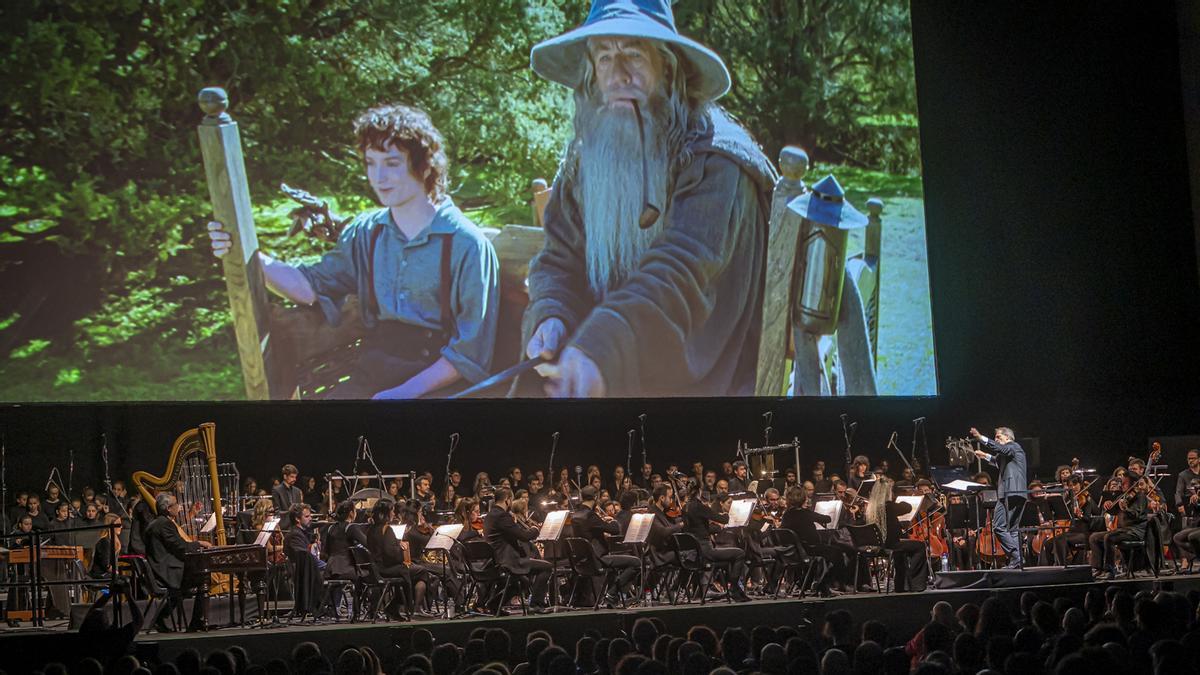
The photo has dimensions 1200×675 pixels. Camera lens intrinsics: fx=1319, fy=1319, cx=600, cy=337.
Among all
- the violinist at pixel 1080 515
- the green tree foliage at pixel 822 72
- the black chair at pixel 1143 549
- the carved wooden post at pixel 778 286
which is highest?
the green tree foliage at pixel 822 72

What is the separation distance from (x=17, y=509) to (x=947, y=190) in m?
10.2

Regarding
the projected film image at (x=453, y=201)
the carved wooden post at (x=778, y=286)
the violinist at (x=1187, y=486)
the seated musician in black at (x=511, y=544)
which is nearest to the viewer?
the seated musician in black at (x=511, y=544)

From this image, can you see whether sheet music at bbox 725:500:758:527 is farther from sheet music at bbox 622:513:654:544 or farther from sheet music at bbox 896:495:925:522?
sheet music at bbox 896:495:925:522

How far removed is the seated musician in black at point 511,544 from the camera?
9.61 meters

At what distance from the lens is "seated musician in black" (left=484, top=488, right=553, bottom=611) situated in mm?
9609

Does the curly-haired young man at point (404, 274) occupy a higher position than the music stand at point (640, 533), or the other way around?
the curly-haired young man at point (404, 274)

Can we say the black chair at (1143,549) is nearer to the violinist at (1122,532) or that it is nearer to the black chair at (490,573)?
the violinist at (1122,532)

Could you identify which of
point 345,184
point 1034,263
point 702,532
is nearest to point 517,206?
point 345,184

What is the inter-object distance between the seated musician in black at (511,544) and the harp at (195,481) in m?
1.91

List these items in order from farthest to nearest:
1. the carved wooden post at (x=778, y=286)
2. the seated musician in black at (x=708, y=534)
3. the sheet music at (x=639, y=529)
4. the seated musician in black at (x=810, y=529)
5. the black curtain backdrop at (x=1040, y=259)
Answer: the black curtain backdrop at (x=1040, y=259) → the carved wooden post at (x=778, y=286) → the seated musician in black at (x=810, y=529) → the seated musician in black at (x=708, y=534) → the sheet music at (x=639, y=529)

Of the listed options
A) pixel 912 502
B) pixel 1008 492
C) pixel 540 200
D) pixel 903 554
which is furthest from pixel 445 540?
pixel 1008 492

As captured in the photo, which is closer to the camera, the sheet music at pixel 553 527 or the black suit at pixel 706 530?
the sheet music at pixel 553 527

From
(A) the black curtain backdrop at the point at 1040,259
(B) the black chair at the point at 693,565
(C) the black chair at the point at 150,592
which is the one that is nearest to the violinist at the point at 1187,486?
(A) the black curtain backdrop at the point at 1040,259

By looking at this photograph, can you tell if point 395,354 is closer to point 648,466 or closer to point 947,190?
point 648,466
